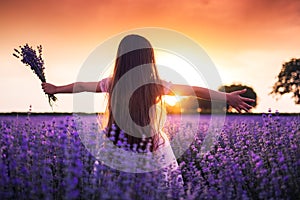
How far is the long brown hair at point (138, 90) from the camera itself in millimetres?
2832

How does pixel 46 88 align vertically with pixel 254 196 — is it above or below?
above

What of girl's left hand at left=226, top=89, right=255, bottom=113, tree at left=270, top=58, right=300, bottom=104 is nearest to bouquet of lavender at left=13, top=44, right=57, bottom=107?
girl's left hand at left=226, top=89, right=255, bottom=113

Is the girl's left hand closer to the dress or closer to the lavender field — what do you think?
the lavender field

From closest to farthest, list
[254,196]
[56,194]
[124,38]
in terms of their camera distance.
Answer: [56,194], [254,196], [124,38]

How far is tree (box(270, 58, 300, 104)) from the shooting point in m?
25.5

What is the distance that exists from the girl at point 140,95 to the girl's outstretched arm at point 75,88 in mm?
173

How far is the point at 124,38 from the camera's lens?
117 inches

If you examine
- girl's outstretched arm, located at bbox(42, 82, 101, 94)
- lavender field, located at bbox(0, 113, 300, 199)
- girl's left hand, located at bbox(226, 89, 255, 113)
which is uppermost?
girl's outstretched arm, located at bbox(42, 82, 101, 94)

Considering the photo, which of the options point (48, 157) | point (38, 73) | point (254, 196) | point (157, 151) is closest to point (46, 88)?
point (38, 73)

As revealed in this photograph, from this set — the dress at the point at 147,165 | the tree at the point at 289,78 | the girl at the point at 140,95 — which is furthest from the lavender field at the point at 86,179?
the tree at the point at 289,78

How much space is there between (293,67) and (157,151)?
2539cm

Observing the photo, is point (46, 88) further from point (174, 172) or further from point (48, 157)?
point (174, 172)

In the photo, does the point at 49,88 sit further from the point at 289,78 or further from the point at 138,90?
the point at 289,78

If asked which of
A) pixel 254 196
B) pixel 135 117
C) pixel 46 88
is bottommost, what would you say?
pixel 254 196
